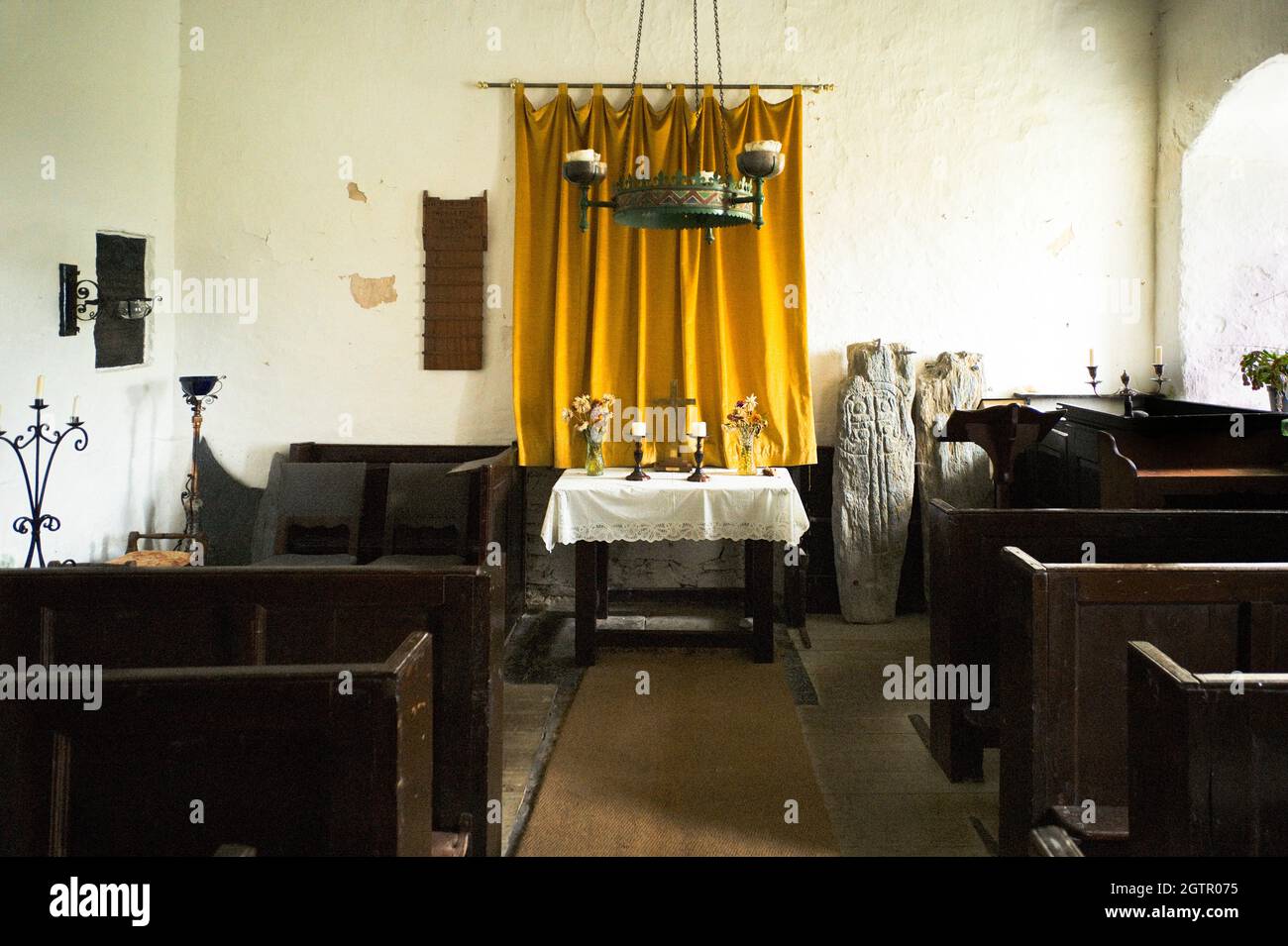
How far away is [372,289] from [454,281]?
Answer: 502 millimetres

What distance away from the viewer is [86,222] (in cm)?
525

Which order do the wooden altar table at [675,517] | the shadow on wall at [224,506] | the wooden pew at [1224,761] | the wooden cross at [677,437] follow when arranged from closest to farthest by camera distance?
1. the wooden pew at [1224,761]
2. the wooden altar table at [675,517]
3. the wooden cross at [677,437]
4. the shadow on wall at [224,506]

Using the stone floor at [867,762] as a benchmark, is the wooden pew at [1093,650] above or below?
above

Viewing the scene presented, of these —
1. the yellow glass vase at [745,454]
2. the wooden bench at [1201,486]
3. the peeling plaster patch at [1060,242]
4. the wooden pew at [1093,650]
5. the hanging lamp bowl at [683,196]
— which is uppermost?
the peeling plaster patch at [1060,242]

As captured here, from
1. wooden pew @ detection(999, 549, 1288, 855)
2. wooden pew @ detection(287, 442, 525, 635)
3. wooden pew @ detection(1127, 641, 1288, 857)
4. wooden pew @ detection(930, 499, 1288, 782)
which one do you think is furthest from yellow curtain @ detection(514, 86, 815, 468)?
wooden pew @ detection(1127, 641, 1288, 857)

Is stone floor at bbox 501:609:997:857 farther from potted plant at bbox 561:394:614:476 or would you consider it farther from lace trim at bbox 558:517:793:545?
potted plant at bbox 561:394:614:476

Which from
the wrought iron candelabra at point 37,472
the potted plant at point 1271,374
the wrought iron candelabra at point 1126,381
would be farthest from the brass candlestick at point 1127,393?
the wrought iron candelabra at point 37,472

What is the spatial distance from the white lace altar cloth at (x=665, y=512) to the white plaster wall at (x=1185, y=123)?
8.46 feet

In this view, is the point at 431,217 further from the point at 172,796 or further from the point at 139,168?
the point at 172,796

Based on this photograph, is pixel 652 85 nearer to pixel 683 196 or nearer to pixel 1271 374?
pixel 683 196

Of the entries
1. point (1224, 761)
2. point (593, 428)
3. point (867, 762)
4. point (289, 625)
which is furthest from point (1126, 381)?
point (289, 625)

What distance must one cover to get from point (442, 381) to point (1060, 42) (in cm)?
408

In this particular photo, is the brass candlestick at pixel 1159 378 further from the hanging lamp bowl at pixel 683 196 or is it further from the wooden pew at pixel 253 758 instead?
the wooden pew at pixel 253 758

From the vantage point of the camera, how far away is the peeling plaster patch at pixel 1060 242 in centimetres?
623
